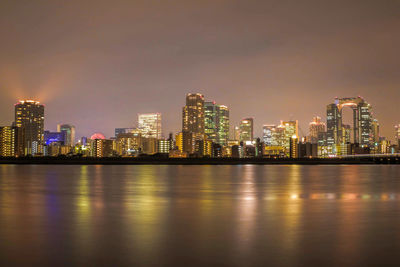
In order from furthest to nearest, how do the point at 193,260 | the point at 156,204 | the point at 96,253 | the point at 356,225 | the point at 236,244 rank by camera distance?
the point at 156,204 → the point at 356,225 → the point at 236,244 → the point at 96,253 → the point at 193,260

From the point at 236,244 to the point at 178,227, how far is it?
349 centimetres

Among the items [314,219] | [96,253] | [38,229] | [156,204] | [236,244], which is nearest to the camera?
[96,253]

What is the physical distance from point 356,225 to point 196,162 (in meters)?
180

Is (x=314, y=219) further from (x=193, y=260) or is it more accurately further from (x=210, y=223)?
(x=193, y=260)

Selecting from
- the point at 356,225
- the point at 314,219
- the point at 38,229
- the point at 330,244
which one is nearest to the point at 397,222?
the point at 356,225

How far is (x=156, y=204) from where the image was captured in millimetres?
22516

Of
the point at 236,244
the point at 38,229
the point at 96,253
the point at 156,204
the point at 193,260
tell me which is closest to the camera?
the point at 193,260

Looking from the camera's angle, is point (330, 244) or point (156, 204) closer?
point (330, 244)

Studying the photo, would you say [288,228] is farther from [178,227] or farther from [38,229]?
[38,229]

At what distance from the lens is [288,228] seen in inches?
573

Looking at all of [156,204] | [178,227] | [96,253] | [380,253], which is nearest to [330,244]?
[380,253]

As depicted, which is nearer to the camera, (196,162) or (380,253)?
(380,253)

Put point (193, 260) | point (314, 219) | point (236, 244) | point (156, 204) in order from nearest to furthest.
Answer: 1. point (193, 260)
2. point (236, 244)
3. point (314, 219)
4. point (156, 204)

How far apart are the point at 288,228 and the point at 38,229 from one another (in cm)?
845
